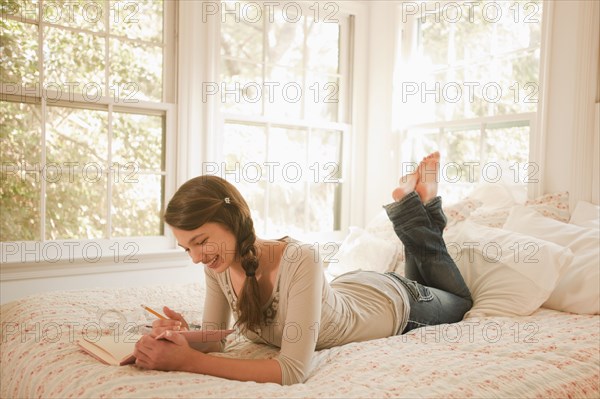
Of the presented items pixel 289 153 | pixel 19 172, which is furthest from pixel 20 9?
pixel 289 153

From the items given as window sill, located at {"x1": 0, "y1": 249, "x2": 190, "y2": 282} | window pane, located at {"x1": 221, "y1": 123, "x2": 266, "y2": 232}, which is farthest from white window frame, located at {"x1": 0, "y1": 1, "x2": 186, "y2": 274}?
window pane, located at {"x1": 221, "y1": 123, "x2": 266, "y2": 232}

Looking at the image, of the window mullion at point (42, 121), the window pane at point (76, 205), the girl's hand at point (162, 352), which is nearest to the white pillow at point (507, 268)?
the girl's hand at point (162, 352)

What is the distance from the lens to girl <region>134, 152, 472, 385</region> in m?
1.34

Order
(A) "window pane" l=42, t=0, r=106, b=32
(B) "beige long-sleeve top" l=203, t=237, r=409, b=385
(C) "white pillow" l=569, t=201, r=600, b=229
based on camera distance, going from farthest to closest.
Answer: (A) "window pane" l=42, t=0, r=106, b=32
(C) "white pillow" l=569, t=201, r=600, b=229
(B) "beige long-sleeve top" l=203, t=237, r=409, b=385

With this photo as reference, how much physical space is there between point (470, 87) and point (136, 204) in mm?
2223

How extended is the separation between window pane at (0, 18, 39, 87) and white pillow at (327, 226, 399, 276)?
1.90 m

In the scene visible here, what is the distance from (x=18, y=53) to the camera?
270 cm

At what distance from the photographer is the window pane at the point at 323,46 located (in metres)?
3.80

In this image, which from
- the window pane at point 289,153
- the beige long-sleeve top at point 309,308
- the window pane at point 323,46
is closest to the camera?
the beige long-sleeve top at point 309,308

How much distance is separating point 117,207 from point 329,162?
1.61 meters

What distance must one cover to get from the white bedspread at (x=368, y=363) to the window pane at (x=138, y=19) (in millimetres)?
1658

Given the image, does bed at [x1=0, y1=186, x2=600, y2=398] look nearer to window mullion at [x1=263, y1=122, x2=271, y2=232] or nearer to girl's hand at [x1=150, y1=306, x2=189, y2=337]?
girl's hand at [x1=150, y1=306, x2=189, y2=337]

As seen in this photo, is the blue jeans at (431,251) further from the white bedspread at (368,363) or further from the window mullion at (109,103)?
the window mullion at (109,103)

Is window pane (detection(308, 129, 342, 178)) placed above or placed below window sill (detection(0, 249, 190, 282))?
above
